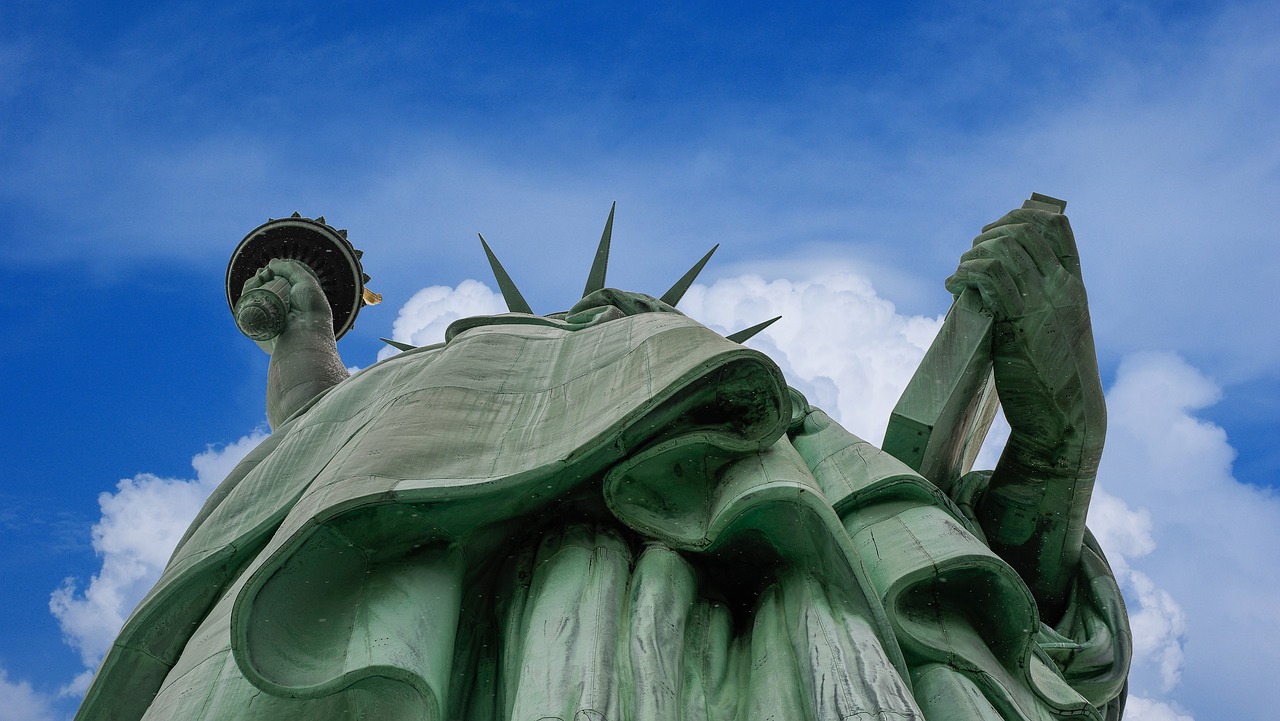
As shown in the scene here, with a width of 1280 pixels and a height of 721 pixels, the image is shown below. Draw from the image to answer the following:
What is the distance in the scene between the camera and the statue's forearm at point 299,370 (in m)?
8.62

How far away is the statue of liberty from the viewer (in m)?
4.51

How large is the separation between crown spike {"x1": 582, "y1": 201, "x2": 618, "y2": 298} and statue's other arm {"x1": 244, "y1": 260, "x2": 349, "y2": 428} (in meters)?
1.70

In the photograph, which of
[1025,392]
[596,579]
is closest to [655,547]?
[596,579]

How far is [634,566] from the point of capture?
511 centimetres

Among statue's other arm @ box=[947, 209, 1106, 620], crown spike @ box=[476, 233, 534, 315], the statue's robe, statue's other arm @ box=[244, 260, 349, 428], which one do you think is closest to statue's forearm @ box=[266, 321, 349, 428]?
statue's other arm @ box=[244, 260, 349, 428]

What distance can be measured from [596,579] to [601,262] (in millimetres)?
4222

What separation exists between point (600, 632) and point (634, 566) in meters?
0.64

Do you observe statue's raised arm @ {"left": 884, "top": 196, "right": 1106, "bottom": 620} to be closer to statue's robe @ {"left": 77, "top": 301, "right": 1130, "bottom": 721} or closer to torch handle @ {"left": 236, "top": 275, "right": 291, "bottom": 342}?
statue's robe @ {"left": 77, "top": 301, "right": 1130, "bottom": 721}

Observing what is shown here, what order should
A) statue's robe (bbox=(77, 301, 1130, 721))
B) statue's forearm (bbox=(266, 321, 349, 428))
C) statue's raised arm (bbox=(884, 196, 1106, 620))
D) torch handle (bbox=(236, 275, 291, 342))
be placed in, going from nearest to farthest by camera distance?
statue's robe (bbox=(77, 301, 1130, 721))
statue's raised arm (bbox=(884, 196, 1106, 620))
statue's forearm (bbox=(266, 321, 349, 428))
torch handle (bbox=(236, 275, 291, 342))

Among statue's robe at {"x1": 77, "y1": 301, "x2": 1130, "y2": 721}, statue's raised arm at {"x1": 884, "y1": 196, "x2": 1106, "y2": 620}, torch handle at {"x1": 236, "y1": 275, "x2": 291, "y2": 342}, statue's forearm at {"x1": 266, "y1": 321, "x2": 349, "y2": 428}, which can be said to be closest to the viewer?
statue's robe at {"x1": 77, "y1": 301, "x2": 1130, "y2": 721}

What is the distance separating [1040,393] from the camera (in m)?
6.64

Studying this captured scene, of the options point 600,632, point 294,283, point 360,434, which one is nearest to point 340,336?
point 294,283

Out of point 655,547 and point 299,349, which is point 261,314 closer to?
point 299,349

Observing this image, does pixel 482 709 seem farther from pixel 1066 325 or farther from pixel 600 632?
pixel 1066 325
